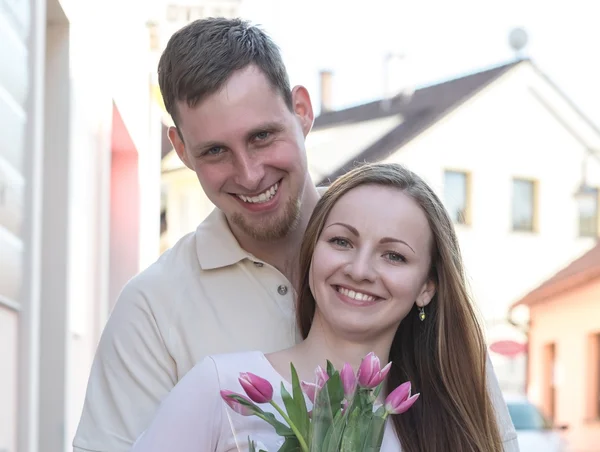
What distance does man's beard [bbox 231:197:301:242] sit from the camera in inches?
129

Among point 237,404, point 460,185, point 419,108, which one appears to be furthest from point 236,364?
point 419,108

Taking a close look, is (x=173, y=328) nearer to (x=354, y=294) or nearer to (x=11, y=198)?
(x=354, y=294)

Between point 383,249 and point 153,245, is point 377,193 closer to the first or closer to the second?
point 383,249

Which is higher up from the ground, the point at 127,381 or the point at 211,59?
the point at 211,59

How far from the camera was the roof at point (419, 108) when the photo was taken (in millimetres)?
30297

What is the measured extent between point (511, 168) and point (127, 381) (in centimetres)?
2767

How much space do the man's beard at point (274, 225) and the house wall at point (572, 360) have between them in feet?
72.7

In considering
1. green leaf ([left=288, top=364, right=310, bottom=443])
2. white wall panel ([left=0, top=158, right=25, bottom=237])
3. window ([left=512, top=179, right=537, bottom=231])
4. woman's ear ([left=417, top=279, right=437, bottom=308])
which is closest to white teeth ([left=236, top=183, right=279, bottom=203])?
woman's ear ([left=417, top=279, right=437, bottom=308])

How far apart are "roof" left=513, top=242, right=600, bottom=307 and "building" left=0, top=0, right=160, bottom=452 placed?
18233 millimetres

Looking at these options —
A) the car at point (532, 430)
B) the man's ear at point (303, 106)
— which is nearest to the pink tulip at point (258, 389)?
the man's ear at point (303, 106)

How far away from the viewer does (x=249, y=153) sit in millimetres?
3223

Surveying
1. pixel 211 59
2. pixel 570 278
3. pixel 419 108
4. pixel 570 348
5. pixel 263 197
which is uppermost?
pixel 419 108

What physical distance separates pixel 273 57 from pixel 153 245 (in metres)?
6.92

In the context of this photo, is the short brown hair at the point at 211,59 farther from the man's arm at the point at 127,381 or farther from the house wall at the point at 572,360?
the house wall at the point at 572,360
